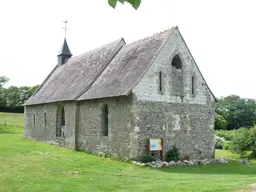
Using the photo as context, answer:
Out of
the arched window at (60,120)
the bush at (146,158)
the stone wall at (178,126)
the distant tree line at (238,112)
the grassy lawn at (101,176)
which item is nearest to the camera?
the grassy lawn at (101,176)

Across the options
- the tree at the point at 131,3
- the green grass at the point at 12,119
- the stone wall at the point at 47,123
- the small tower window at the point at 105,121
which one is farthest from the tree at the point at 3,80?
the tree at the point at 131,3

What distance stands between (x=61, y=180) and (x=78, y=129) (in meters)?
9.37

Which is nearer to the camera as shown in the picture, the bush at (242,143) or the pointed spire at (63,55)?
the bush at (242,143)

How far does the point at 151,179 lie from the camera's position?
11938 millimetres

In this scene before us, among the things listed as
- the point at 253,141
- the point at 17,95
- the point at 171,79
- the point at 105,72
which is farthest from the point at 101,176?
the point at 17,95

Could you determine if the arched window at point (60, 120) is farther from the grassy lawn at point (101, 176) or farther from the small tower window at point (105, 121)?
the small tower window at point (105, 121)

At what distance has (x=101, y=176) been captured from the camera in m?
12.0

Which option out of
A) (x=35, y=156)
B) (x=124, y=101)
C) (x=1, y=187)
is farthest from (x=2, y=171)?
(x=124, y=101)

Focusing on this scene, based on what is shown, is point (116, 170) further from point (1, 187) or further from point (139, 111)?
point (1, 187)

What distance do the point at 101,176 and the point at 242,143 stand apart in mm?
13405

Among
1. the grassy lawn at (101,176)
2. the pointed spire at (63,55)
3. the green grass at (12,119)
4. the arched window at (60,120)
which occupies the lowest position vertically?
the grassy lawn at (101,176)

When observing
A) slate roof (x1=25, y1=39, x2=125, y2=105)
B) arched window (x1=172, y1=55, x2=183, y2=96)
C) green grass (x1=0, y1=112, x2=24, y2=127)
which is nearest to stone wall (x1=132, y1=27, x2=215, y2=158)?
arched window (x1=172, y1=55, x2=183, y2=96)

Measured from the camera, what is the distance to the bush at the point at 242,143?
21797mm

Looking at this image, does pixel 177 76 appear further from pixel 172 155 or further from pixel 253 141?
pixel 253 141
